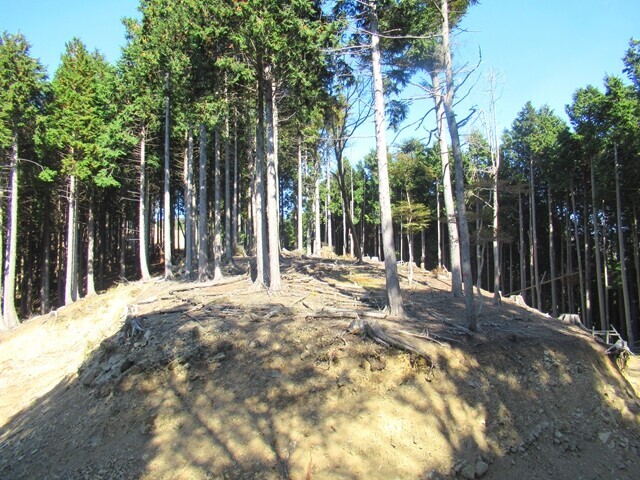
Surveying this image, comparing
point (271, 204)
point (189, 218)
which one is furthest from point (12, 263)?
point (271, 204)

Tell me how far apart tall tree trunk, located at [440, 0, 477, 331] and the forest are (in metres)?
0.04

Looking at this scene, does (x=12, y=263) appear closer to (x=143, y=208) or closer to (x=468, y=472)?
(x=143, y=208)

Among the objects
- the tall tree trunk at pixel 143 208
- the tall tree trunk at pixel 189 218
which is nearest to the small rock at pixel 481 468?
the tall tree trunk at pixel 189 218

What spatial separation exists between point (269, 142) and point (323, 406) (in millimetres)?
8830

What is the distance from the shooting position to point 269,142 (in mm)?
12680

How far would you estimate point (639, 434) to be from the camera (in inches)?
289

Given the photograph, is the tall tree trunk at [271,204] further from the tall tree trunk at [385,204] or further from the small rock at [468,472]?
the small rock at [468,472]

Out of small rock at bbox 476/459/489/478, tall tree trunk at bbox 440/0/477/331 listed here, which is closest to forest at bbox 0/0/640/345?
tall tree trunk at bbox 440/0/477/331

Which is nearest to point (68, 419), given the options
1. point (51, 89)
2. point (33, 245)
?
point (51, 89)

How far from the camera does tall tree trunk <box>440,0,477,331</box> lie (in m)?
8.54

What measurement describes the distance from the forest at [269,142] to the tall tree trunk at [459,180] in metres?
0.04

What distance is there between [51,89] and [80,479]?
19316 millimetres

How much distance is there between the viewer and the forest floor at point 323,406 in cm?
575

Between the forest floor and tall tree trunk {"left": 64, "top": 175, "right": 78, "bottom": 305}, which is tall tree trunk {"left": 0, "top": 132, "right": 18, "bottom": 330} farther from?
the forest floor
